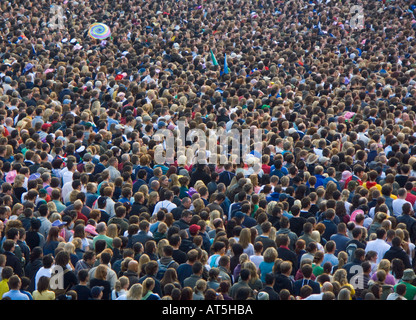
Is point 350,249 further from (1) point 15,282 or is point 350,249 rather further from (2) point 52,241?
(1) point 15,282

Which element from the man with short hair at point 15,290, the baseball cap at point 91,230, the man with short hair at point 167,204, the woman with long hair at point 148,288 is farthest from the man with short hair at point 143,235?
the man with short hair at point 15,290

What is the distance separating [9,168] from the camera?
13.8 metres

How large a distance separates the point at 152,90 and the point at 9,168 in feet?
19.6

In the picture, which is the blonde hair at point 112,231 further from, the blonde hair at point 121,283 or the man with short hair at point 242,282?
the man with short hair at point 242,282

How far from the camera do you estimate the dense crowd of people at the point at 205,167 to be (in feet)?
32.3

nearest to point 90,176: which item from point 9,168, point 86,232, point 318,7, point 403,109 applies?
point 9,168

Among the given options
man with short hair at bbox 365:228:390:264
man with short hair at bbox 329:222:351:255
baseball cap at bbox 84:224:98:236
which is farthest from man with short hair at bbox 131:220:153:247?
man with short hair at bbox 365:228:390:264

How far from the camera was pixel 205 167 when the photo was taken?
14328 mm

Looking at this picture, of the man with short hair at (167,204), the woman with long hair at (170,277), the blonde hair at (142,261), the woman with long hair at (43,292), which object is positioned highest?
the man with short hair at (167,204)

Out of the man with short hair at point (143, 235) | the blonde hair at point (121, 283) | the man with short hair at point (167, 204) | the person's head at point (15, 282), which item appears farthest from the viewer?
the man with short hair at point (167, 204)

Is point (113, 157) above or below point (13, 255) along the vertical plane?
above

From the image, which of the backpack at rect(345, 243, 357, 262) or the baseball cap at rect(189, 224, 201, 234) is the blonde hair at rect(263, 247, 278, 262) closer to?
the backpack at rect(345, 243, 357, 262)

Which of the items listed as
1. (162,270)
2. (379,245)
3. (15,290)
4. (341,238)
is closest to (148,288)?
(162,270)

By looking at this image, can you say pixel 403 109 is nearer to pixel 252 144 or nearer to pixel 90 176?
pixel 252 144
